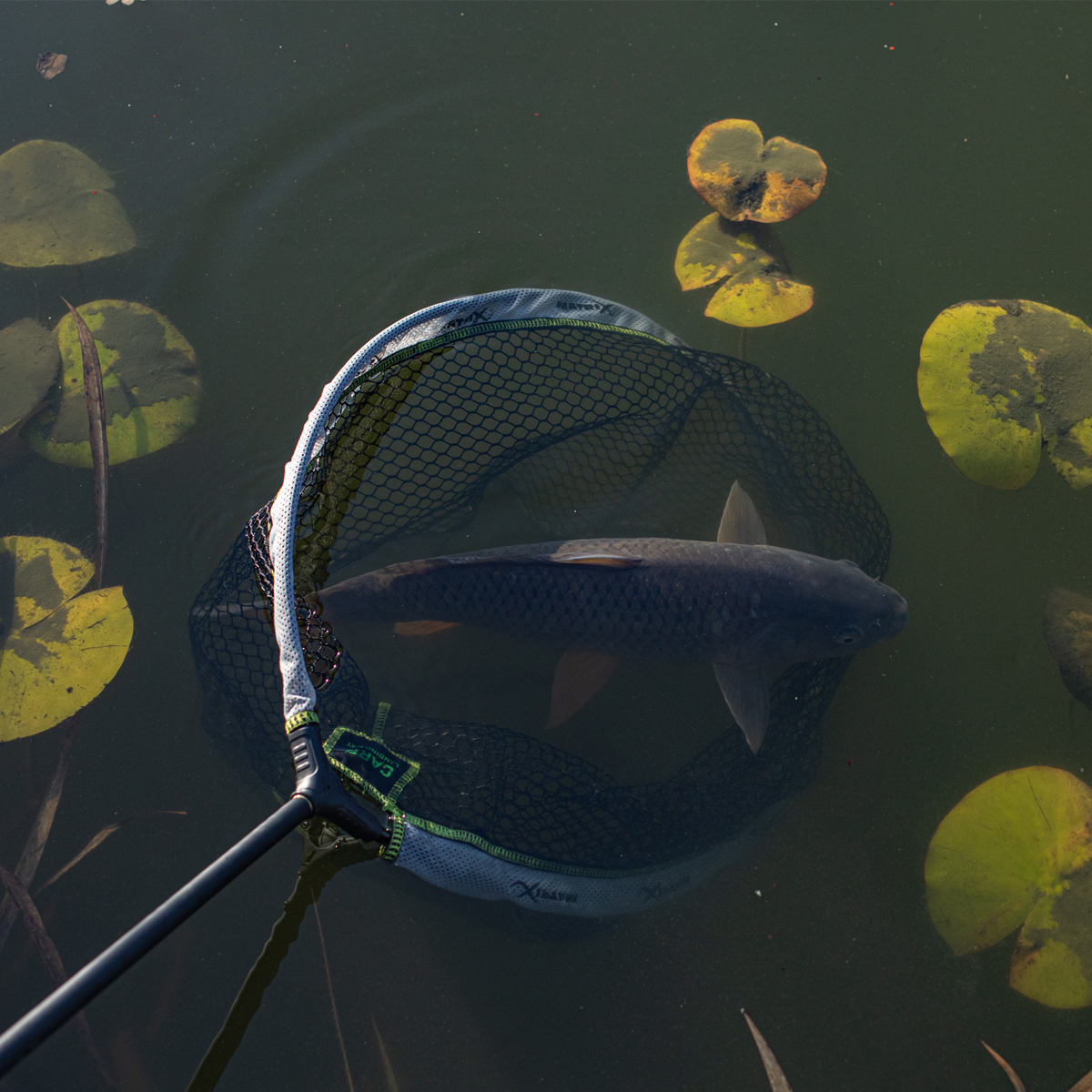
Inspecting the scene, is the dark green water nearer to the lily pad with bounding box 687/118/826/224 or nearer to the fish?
the lily pad with bounding box 687/118/826/224

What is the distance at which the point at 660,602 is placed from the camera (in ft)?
9.47

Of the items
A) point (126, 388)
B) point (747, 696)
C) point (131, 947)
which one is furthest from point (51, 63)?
point (747, 696)

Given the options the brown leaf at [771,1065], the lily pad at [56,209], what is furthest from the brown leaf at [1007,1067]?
the lily pad at [56,209]

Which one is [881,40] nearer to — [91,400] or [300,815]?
[91,400]

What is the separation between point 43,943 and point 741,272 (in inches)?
156

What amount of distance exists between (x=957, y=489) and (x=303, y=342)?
125 inches

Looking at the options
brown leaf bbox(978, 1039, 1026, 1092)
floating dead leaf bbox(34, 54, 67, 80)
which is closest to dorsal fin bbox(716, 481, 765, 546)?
brown leaf bbox(978, 1039, 1026, 1092)

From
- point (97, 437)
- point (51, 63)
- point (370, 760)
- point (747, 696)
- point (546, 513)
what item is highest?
point (51, 63)

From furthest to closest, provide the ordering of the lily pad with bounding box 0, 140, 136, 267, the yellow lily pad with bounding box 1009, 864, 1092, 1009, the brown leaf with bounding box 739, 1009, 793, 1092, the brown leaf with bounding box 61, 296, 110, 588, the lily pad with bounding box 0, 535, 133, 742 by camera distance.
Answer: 1. the lily pad with bounding box 0, 140, 136, 267
2. the brown leaf with bounding box 61, 296, 110, 588
3. the lily pad with bounding box 0, 535, 133, 742
4. the brown leaf with bounding box 739, 1009, 793, 1092
5. the yellow lily pad with bounding box 1009, 864, 1092, 1009

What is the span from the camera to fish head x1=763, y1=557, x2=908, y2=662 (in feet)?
9.86

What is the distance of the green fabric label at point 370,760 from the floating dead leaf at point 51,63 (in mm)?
4220

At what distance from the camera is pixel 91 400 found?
345 cm

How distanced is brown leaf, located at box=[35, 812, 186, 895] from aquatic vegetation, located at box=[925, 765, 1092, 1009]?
119 inches

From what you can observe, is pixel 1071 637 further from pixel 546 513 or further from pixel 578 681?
pixel 546 513
